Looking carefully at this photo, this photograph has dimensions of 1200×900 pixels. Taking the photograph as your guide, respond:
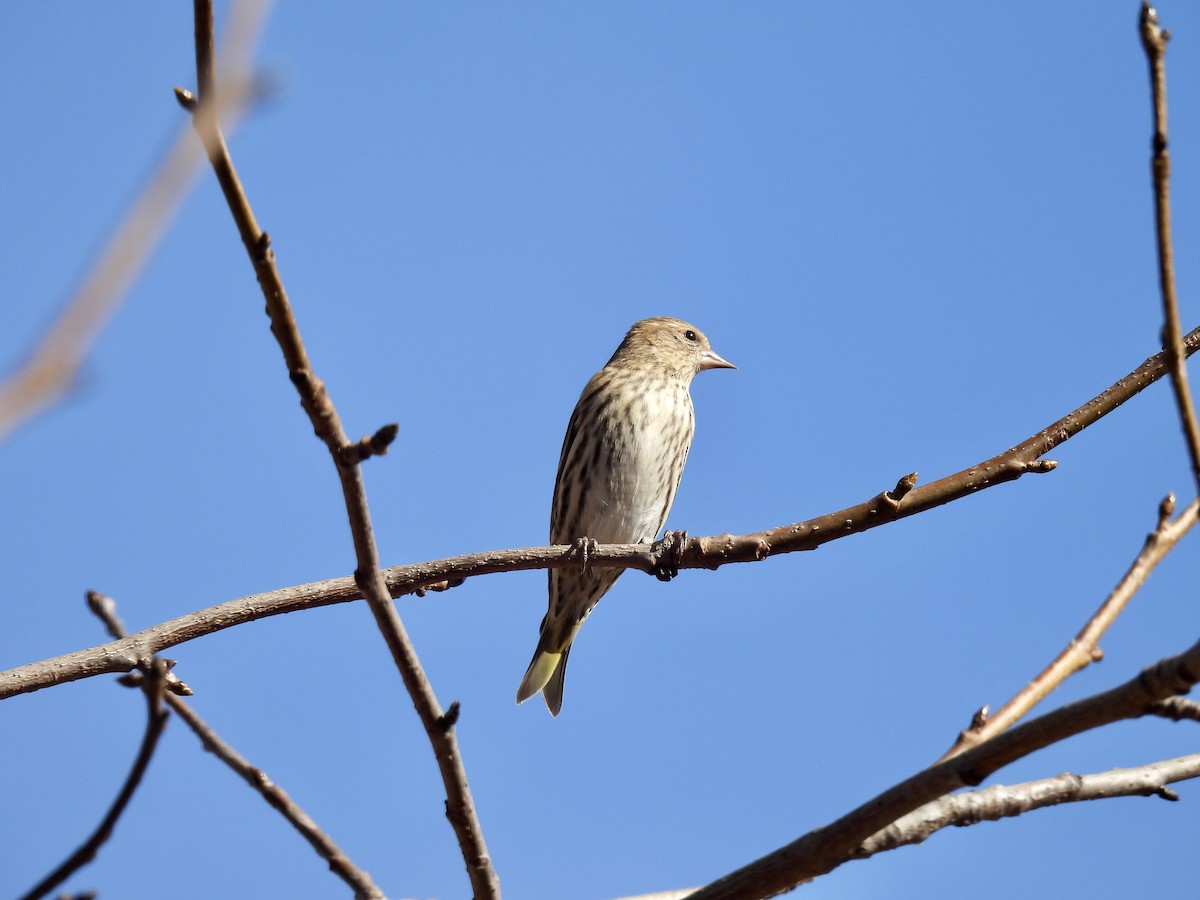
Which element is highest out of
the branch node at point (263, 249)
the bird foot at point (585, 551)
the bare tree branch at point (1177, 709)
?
the bird foot at point (585, 551)

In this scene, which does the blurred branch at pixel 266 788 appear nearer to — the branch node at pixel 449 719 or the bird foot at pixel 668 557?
the branch node at pixel 449 719

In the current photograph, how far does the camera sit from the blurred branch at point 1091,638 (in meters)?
2.45

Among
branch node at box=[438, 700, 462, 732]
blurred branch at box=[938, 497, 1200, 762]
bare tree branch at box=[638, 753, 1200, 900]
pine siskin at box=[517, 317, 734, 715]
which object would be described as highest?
pine siskin at box=[517, 317, 734, 715]

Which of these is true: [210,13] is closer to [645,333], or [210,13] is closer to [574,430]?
[574,430]

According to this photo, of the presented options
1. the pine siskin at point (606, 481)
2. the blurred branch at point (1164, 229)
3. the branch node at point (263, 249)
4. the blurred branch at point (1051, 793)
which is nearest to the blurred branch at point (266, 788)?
the branch node at point (263, 249)

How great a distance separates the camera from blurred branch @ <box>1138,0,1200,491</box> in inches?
65.7

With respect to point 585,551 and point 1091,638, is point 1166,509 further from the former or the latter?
point 585,551

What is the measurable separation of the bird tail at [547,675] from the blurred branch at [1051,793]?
5129 mm

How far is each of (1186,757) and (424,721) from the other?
172cm

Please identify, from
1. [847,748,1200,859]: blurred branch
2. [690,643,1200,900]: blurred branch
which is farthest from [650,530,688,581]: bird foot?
[690,643,1200,900]: blurred branch

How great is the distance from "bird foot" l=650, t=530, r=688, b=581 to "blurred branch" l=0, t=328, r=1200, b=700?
10cm

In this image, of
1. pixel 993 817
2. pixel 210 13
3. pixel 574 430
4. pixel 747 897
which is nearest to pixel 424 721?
pixel 747 897

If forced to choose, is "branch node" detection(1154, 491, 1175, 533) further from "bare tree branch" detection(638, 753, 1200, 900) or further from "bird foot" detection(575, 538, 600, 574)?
Answer: "bird foot" detection(575, 538, 600, 574)

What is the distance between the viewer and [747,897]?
7.25 feet
